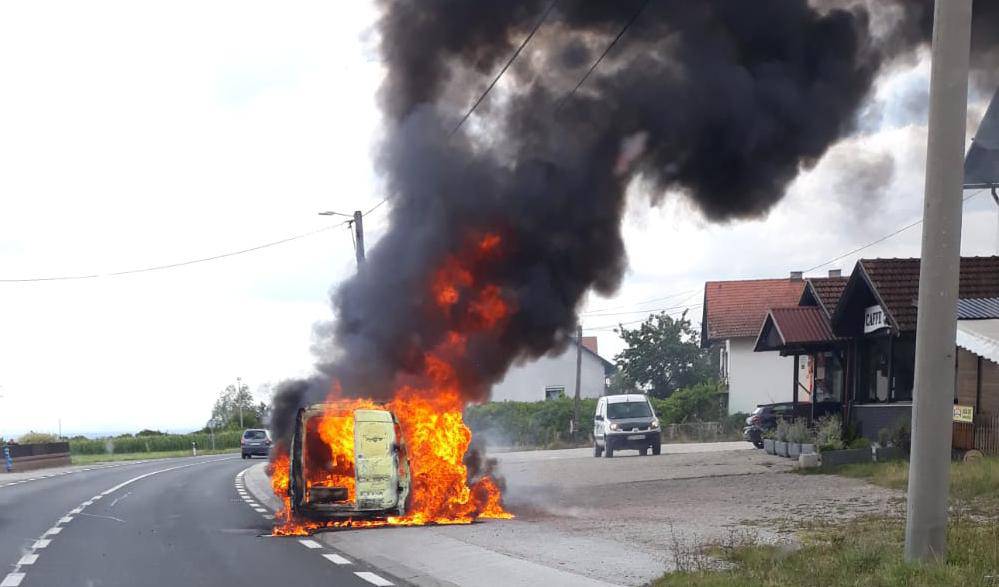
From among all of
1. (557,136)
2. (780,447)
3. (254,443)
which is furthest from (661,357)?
(557,136)

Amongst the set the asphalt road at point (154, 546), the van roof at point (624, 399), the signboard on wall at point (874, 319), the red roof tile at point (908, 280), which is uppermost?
the red roof tile at point (908, 280)

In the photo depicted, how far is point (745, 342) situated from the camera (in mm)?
54625

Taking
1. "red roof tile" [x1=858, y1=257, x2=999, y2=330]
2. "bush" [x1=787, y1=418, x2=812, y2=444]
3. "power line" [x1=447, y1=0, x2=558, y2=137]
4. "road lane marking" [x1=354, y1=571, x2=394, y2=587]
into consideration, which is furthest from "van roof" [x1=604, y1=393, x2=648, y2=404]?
"road lane marking" [x1=354, y1=571, x2=394, y2=587]

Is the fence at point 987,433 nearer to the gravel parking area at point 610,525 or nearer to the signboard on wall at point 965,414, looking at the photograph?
the signboard on wall at point 965,414

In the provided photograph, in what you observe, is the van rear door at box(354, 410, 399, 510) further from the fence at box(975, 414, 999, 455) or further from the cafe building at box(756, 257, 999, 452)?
the fence at box(975, 414, 999, 455)

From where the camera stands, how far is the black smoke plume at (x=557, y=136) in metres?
17.4

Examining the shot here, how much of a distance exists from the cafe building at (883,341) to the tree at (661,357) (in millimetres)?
29250

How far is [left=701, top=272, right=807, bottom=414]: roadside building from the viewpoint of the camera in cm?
5394

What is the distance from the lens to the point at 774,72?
17672 millimetres

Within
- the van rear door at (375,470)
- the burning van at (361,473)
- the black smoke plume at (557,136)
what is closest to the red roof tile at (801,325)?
the black smoke plume at (557,136)

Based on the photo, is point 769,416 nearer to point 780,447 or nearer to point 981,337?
point 780,447

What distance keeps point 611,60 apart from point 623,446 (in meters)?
19.9

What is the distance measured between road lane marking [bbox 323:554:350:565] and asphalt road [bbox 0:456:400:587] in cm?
1

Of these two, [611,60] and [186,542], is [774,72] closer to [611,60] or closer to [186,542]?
[611,60]
